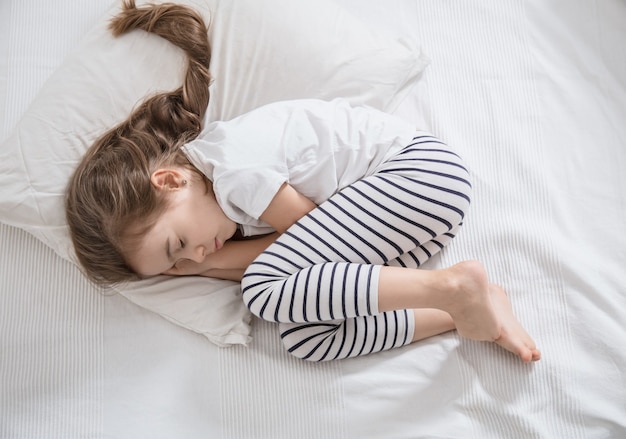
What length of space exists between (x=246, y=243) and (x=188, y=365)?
252mm

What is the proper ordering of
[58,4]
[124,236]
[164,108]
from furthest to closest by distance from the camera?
1. [58,4]
2. [164,108]
3. [124,236]

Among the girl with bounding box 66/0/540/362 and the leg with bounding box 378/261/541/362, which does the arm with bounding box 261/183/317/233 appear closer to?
the girl with bounding box 66/0/540/362

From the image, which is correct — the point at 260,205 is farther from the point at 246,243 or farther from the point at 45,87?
the point at 45,87

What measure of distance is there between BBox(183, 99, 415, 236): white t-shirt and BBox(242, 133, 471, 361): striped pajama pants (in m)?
0.05

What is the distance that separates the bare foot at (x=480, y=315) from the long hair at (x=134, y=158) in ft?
1.75

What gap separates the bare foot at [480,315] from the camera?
1056 millimetres

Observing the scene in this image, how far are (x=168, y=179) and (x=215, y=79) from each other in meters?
0.25

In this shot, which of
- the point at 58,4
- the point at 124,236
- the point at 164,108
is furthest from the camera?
the point at 58,4

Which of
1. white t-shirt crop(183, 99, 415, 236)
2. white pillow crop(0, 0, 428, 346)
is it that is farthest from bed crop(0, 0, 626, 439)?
white t-shirt crop(183, 99, 415, 236)

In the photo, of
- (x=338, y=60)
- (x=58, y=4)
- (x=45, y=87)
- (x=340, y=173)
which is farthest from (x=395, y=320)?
(x=58, y=4)

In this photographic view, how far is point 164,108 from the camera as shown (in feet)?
3.93

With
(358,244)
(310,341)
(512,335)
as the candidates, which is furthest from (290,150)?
(512,335)

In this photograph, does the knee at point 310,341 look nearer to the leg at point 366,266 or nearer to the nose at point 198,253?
the leg at point 366,266

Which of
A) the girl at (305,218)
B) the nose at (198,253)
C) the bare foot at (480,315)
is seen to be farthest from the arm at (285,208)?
the bare foot at (480,315)
